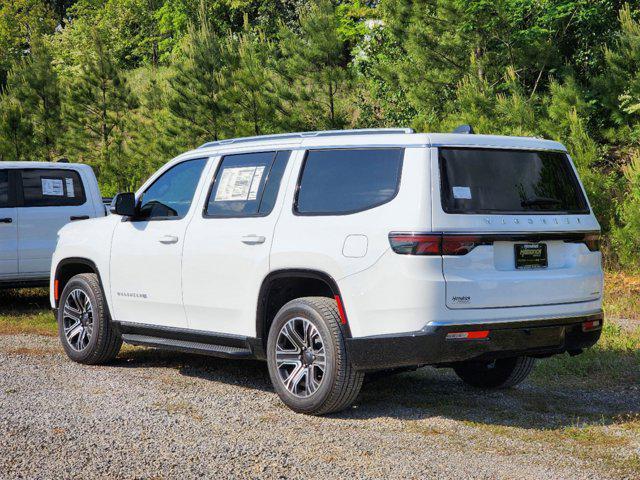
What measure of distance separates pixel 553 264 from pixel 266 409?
2.19m

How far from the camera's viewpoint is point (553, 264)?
244 inches

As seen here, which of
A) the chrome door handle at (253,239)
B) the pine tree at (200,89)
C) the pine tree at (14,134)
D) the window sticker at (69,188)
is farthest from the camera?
the pine tree at (14,134)

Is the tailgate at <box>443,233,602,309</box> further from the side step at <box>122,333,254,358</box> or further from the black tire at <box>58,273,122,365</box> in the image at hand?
the black tire at <box>58,273,122,365</box>

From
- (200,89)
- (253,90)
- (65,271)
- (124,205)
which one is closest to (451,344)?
(124,205)

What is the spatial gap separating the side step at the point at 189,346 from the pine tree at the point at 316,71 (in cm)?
1661

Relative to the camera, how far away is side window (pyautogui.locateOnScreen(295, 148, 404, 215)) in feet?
19.8

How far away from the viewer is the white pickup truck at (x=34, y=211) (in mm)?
11898

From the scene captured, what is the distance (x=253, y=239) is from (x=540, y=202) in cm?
199

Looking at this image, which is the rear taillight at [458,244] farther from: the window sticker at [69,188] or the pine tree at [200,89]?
the pine tree at [200,89]

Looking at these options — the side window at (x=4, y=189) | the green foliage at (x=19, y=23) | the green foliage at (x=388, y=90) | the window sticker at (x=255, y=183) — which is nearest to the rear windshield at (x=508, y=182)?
the window sticker at (x=255, y=183)

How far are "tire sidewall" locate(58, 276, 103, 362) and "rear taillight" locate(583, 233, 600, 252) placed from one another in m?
4.13

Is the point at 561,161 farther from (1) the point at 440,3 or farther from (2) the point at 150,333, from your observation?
(1) the point at 440,3

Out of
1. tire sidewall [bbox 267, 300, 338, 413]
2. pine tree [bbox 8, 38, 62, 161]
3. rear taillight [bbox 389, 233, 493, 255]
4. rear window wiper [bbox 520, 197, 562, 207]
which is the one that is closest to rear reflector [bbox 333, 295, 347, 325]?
tire sidewall [bbox 267, 300, 338, 413]

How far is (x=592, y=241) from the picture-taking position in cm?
650
